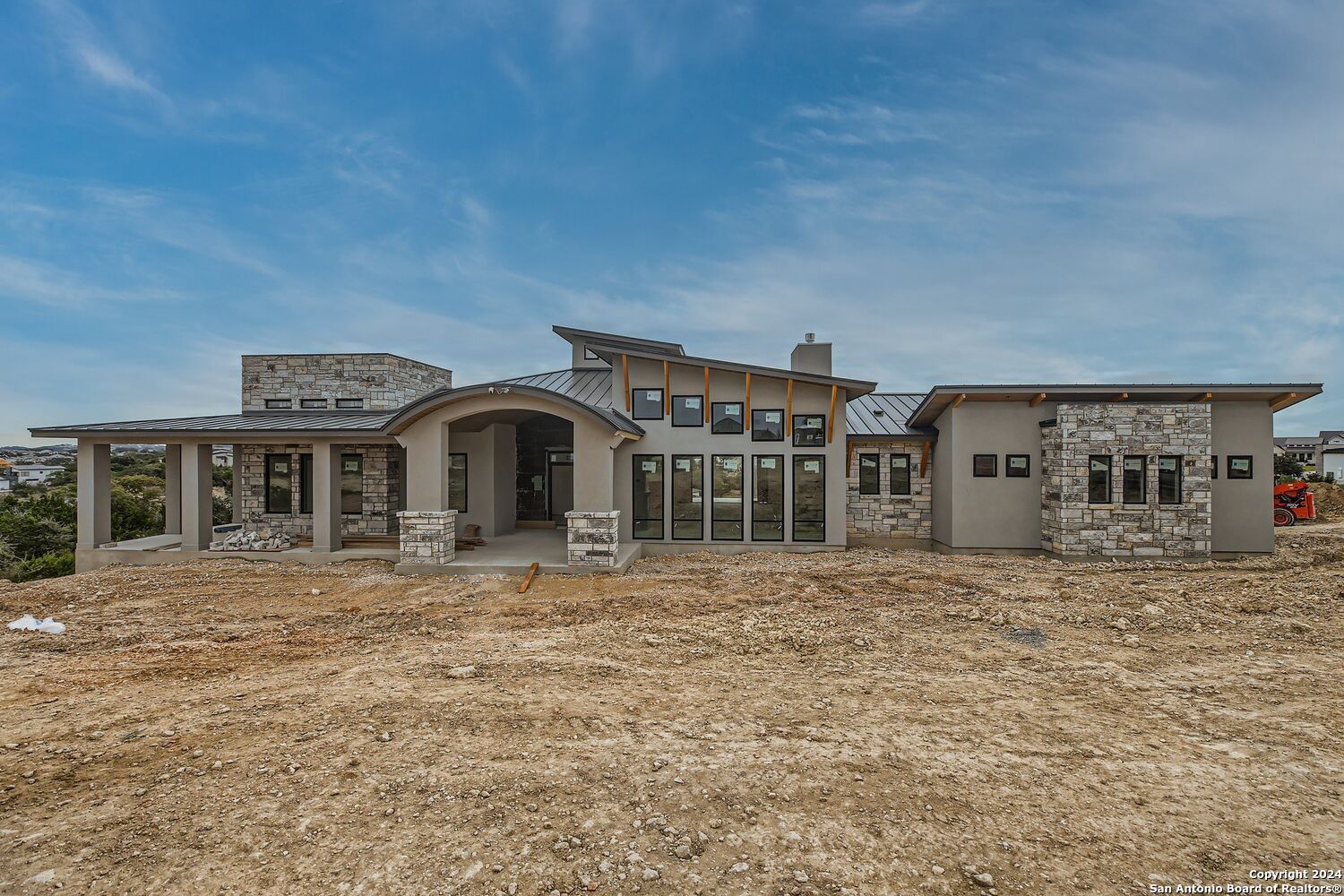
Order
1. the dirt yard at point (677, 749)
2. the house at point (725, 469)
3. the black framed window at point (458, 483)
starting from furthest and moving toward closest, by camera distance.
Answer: the black framed window at point (458, 483) < the house at point (725, 469) < the dirt yard at point (677, 749)

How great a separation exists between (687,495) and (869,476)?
17.1ft

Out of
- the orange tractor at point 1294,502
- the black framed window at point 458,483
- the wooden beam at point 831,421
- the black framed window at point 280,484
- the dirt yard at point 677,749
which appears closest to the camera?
the dirt yard at point 677,749

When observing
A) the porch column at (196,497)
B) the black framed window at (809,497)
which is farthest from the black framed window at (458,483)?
the black framed window at (809,497)

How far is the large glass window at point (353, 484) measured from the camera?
47.5ft

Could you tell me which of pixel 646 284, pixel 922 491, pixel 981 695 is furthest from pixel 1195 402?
pixel 646 284

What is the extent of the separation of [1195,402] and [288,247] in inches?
1070

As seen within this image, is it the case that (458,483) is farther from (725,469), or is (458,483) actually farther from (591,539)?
(725,469)

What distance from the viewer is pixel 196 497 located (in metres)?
12.7

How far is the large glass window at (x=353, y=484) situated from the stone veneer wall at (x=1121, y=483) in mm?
16926

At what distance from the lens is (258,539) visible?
42.1 feet

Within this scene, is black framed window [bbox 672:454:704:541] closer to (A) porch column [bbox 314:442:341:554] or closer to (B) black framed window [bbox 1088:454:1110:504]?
(A) porch column [bbox 314:442:341:554]

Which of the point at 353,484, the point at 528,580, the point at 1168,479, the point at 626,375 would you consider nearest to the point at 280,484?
the point at 353,484

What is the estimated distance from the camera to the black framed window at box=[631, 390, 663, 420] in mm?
13711

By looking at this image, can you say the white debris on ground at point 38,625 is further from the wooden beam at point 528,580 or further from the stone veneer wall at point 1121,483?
the stone veneer wall at point 1121,483
